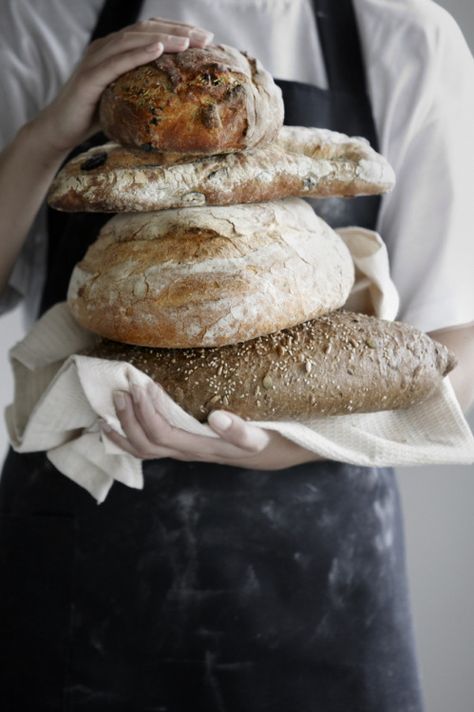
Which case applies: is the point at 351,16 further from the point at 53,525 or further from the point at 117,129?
the point at 53,525

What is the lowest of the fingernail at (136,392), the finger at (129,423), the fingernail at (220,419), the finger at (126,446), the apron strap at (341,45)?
the finger at (126,446)

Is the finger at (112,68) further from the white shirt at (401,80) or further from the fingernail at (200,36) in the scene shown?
the white shirt at (401,80)

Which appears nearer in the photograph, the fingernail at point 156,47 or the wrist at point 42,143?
the fingernail at point 156,47

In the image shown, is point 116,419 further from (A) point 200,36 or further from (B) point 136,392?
(A) point 200,36

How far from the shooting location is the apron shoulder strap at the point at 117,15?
44.6 inches

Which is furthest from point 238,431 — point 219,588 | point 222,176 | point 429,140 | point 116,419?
point 429,140

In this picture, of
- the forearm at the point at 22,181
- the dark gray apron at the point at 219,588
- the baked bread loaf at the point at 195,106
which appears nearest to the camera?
the baked bread loaf at the point at 195,106

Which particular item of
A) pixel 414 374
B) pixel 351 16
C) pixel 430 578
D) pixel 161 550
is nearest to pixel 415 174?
pixel 351 16

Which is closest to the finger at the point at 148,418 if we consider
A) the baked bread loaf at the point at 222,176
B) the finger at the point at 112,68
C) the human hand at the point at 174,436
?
the human hand at the point at 174,436

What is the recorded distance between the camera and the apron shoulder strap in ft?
3.71

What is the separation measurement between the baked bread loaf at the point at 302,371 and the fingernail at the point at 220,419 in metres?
0.01

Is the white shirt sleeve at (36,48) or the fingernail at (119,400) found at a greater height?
the white shirt sleeve at (36,48)

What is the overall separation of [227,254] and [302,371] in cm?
13

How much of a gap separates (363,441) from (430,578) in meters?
1.20
